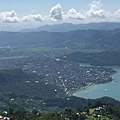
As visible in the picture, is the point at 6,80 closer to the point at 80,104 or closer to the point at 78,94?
the point at 78,94

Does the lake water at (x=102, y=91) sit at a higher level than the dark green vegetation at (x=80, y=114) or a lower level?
lower

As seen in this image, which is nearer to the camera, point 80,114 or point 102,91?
point 80,114

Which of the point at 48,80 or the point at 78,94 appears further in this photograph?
the point at 48,80

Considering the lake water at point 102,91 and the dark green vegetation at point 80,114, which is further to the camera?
the lake water at point 102,91

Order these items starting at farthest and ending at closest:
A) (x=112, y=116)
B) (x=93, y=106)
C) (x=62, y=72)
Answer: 1. (x=62, y=72)
2. (x=93, y=106)
3. (x=112, y=116)

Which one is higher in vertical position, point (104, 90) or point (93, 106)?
point (93, 106)

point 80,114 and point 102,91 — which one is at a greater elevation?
point 80,114

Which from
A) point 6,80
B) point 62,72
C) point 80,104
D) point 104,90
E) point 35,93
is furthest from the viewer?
point 62,72

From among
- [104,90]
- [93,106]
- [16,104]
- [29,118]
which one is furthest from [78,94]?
[29,118]
